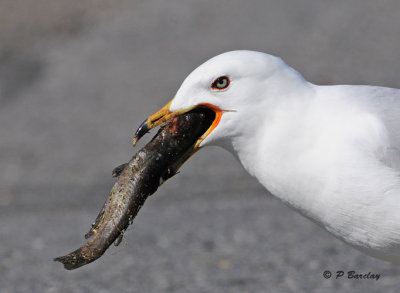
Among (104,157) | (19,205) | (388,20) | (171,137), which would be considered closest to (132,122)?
(104,157)

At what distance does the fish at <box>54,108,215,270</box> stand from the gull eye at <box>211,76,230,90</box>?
0.54ft

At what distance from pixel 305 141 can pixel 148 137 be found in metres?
6.90

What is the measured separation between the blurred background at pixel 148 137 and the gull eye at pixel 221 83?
3.28ft

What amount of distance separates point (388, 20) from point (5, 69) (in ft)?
24.1

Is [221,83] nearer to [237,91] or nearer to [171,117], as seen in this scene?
[237,91]

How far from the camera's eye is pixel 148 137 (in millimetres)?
10609

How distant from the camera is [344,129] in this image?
12.6ft

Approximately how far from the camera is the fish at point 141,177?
3941 millimetres

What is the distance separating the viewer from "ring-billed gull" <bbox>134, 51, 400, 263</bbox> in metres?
3.79
